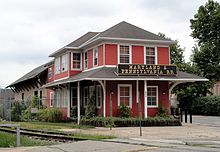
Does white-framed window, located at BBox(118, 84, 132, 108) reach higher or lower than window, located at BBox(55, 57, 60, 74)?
lower

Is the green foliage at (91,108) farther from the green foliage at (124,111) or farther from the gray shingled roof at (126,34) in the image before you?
the gray shingled roof at (126,34)

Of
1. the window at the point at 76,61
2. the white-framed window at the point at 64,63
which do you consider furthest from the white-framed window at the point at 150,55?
the white-framed window at the point at 64,63

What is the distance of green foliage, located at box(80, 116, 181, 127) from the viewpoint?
27641 millimetres

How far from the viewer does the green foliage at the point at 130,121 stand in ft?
90.7

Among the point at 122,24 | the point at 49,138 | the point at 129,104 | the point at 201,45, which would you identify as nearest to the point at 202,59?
the point at 201,45

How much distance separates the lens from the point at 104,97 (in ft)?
96.6

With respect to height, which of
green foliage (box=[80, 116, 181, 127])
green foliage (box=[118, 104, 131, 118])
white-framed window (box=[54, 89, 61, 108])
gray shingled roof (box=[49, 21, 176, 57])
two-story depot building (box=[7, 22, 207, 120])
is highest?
gray shingled roof (box=[49, 21, 176, 57])

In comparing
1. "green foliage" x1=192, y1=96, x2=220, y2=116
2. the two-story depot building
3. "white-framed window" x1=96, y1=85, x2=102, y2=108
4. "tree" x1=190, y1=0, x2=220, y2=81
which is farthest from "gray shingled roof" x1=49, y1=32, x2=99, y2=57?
"tree" x1=190, y1=0, x2=220, y2=81

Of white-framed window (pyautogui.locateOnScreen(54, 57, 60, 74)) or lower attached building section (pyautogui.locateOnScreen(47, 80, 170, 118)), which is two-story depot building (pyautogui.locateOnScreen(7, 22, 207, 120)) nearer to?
lower attached building section (pyautogui.locateOnScreen(47, 80, 170, 118))

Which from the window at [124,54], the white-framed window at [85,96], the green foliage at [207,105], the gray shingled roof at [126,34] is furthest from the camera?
the green foliage at [207,105]

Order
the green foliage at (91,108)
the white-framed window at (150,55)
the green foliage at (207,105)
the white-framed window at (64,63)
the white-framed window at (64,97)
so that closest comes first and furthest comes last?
the green foliage at (91,108) < the white-framed window at (150,55) < the white-framed window at (64,63) < the white-framed window at (64,97) < the green foliage at (207,105)

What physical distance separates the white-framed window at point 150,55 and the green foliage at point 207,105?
1769 cm

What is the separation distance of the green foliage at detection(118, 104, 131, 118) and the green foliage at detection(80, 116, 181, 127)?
1.28m

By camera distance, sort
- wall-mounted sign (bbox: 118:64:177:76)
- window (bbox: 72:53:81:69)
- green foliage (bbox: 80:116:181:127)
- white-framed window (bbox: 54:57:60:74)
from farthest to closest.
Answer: white-framed window (bbox: 54:57:60:74), window (bbox: 72:53:81:69), wall-mounted sign (bbox: 118:64:177:76), green foliage (bbox: 80:116:181:127)
